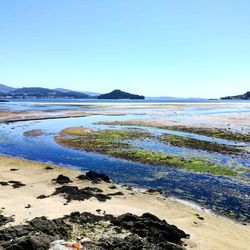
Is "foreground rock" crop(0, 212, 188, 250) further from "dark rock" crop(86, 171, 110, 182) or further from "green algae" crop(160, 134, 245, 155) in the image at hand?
"green algae" crop(160, 134, 245, 155)

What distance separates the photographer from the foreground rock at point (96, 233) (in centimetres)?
1497

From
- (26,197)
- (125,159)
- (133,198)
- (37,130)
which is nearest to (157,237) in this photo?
(133,198)

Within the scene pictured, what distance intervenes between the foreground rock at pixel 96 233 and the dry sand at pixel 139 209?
4.57 ft

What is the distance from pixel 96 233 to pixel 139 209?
205 inches

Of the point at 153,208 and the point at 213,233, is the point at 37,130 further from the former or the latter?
the point at 213,233

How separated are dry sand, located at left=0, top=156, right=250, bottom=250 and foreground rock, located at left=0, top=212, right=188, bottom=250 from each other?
1.39 m

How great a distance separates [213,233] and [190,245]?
7.61 feet

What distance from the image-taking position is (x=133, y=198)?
25.1m

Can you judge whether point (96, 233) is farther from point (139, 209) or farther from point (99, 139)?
point (99, 139)

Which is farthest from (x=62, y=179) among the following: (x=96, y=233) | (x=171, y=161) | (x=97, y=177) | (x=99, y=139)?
(x=99, y=139)

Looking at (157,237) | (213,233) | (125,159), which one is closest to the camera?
(157,237)

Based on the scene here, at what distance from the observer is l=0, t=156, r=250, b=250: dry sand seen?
18681mm

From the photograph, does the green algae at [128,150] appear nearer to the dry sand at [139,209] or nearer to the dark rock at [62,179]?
the dry sand at [139,209]

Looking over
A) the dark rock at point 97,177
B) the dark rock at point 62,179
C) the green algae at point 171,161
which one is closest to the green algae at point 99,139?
the green algae at point 171,161
